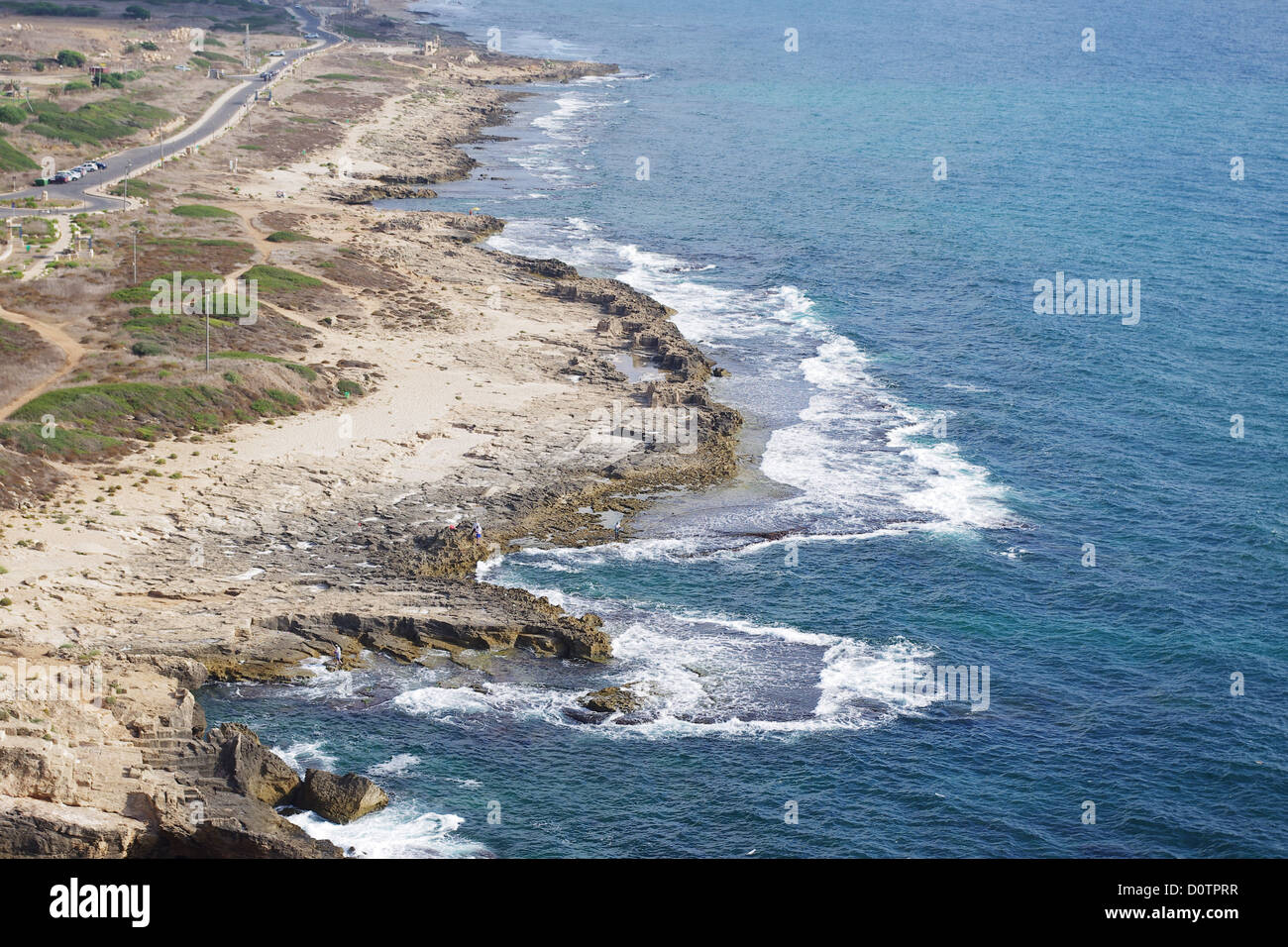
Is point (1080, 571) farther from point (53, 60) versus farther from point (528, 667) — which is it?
point (53, 60)

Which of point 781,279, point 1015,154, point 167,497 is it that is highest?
point 1015,154

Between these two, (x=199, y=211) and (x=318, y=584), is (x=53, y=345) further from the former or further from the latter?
(x=199, y=211)

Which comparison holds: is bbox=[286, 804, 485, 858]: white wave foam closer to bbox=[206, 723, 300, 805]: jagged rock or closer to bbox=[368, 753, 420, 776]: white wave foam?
bbox=[206, 723, 300, 805]: jagged rock

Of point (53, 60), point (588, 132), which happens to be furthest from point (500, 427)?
point (53, 60)

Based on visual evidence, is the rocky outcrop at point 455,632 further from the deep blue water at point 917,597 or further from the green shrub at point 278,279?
the green shrub at point 278,279

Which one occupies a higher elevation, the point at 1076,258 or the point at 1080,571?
the point at 1076,258

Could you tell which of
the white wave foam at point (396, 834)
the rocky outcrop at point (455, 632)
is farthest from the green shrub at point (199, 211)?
the white wave foam at point (396, 834)

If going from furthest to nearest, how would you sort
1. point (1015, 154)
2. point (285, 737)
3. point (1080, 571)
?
1. point (1015, 154)
2. point (1080, 571)
3. point (285, 737)
